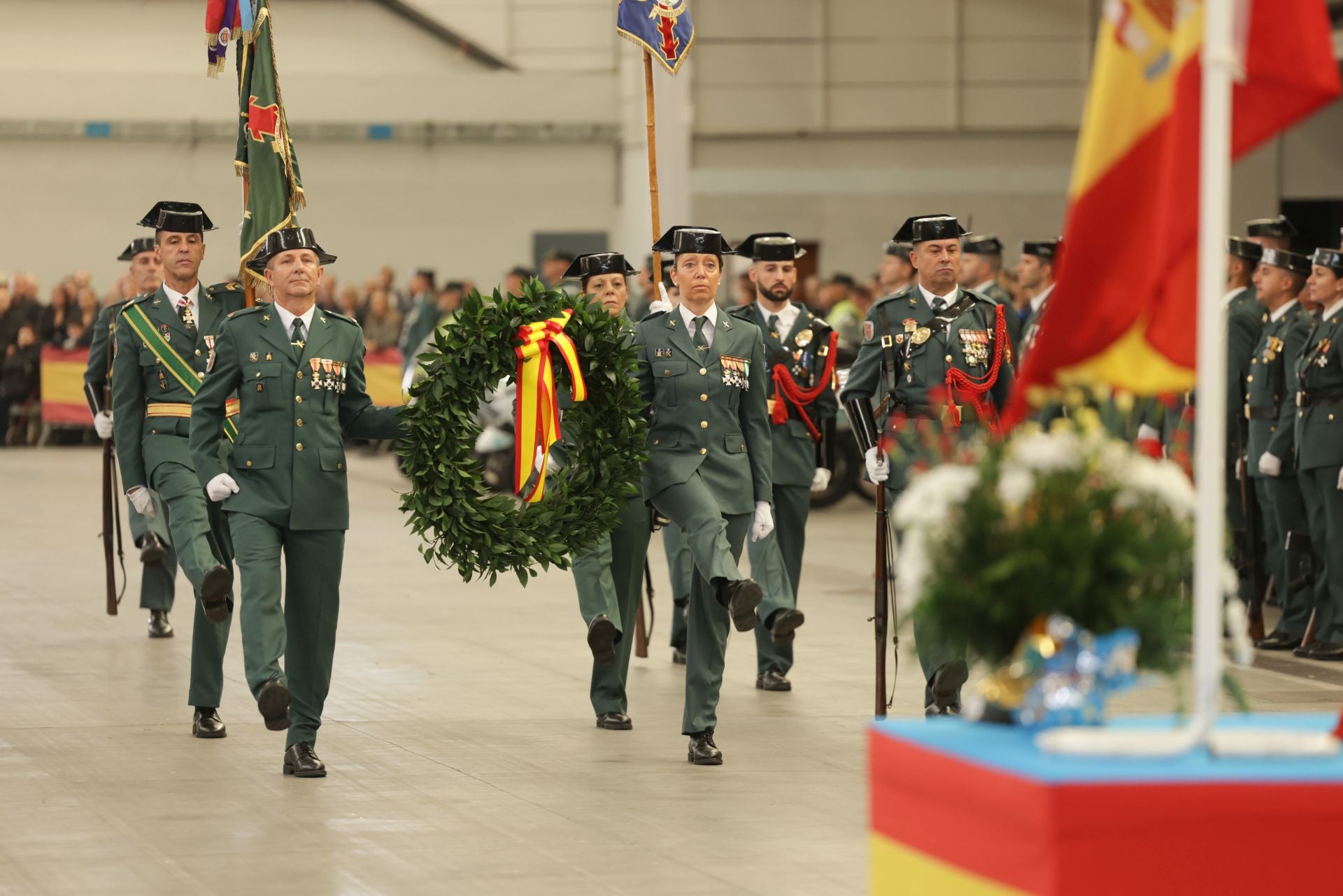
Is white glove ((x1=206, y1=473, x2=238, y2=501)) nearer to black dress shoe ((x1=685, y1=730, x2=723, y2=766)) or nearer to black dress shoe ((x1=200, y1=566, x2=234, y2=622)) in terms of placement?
black dress shoe ((x1=200, y1=566, x2=234, y2=622))

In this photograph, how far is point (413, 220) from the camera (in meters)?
30.6

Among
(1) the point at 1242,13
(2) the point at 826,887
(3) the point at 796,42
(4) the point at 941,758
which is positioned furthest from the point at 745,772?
(3) the point at 796,42

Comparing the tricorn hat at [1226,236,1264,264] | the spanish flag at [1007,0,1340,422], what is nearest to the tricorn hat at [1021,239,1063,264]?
the tricorn hat at [1226,236,1264,264]

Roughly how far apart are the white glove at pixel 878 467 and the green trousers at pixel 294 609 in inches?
85.6

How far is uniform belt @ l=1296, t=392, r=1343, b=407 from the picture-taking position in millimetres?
10391

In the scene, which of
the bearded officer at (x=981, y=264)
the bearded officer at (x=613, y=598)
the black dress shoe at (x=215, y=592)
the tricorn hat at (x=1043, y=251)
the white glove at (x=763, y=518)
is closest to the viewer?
the black dress shoe at (x=215, y=592)

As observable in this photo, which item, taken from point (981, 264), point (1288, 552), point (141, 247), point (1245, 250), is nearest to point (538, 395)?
point (141, 247)

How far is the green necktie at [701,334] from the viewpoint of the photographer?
818cm

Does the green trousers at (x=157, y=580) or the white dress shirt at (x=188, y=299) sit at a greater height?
the white dress shirt at (x=188, y=299)

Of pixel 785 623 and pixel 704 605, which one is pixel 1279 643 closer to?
pixel 785 623

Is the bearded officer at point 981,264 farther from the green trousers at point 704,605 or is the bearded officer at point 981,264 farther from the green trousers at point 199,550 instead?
the green trousers at point 199,550

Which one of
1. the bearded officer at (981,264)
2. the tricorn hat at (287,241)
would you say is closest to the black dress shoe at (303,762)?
the tricorn hat at (287,241)

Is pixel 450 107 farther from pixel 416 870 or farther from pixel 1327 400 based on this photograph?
pixel 416 870

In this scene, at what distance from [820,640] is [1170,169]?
679 centimetres
